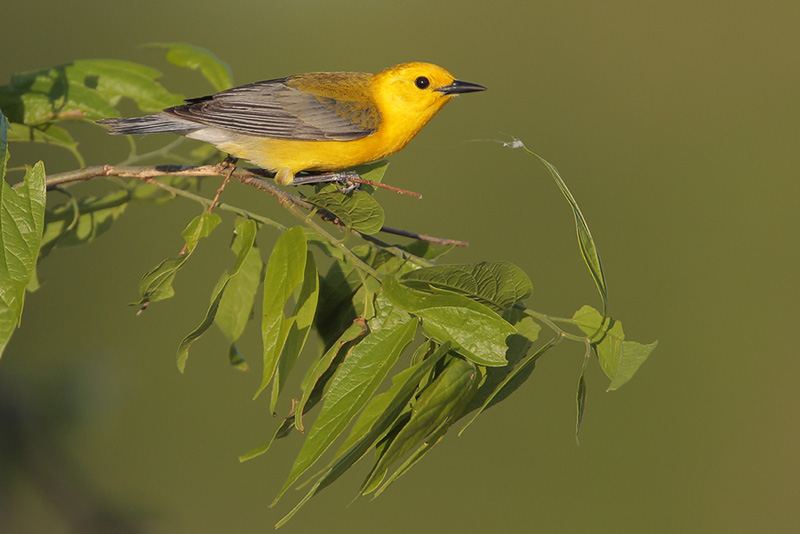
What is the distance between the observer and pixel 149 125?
1826mm

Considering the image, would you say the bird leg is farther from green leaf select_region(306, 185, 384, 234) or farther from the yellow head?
green leaf select_region(306, 185, 384, 234)

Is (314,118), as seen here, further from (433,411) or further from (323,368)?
(433,411)

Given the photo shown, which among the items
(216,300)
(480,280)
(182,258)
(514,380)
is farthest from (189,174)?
(514,380)

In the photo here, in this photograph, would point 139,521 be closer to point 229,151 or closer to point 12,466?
point 12,466

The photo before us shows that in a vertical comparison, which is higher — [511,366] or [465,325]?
[465,325]

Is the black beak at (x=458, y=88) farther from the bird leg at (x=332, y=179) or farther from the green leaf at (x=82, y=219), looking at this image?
the green leaf at (x=82, y=219)

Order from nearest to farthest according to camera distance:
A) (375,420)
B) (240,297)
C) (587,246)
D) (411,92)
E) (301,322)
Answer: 1. (375,420)
2. (587,246)
3. (301,322)
4. (240,297)
5. (411,92)

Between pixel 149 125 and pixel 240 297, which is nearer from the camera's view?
pixel 240 297

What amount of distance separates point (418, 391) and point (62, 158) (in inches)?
239

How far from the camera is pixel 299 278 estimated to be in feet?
3.63

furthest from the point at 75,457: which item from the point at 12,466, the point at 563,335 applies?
the point at 563,335

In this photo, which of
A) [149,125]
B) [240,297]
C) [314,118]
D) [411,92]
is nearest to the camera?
[240,297]

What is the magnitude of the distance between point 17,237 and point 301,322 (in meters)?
0.48

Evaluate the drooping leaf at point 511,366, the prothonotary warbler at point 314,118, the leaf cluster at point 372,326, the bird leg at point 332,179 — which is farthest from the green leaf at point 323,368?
the prothonotary warbler at point 314,118
